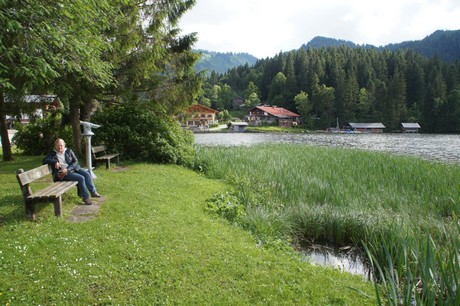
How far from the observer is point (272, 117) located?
9588 centimetres

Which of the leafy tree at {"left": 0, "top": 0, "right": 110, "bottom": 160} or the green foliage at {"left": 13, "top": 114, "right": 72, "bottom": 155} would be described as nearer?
the leafy tree at {"left": 0, "top": 0, "right": 110, "bottom": 160}

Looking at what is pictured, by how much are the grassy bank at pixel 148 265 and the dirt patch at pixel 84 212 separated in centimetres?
13

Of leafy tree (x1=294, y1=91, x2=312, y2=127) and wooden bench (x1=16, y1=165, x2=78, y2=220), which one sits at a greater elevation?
leafy tree (x1=294, y1=91, x2=312, y2=127)

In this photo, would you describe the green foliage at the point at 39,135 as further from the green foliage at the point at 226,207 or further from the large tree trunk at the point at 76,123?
the green foliage at the point at 226,207

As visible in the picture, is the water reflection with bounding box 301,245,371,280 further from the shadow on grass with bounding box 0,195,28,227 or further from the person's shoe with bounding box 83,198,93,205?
the shadow on grass with bounding box 0,195,28,227

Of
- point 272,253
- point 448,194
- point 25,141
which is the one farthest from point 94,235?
point 25,141

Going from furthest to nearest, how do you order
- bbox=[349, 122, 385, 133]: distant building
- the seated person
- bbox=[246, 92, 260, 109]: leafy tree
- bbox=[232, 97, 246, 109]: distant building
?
1. bbox=[232, 97, 246, 109]: distant building
2. bbox=[246, 92, 260, 109]: leafy tree
3. bbox=[349, 122, 385, 133]: distant building
4. the seated person

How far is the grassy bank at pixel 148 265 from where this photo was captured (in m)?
3.29

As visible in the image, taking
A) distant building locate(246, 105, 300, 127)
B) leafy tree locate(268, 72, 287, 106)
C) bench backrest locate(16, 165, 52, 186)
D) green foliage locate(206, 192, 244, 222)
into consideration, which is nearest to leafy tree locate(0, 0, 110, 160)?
bench backrest locate(16, 165, 52, 186)

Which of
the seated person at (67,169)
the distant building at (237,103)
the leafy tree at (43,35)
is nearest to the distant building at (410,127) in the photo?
the distant building at (237,103)

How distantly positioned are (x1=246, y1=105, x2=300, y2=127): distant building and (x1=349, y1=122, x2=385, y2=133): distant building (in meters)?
17.3

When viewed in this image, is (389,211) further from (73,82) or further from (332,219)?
(73,82)

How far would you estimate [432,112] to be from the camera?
8075 cm

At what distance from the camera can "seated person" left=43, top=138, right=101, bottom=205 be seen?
19.4 ft
